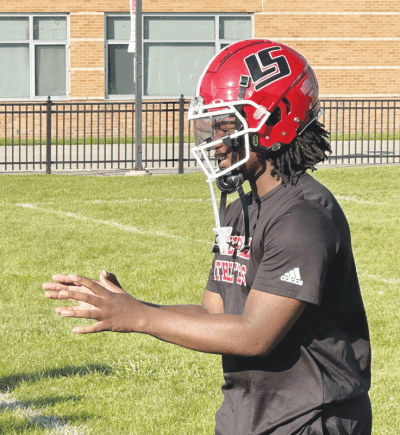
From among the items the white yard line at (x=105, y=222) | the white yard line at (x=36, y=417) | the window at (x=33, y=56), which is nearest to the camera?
the white yard line at (x=36, y=417)

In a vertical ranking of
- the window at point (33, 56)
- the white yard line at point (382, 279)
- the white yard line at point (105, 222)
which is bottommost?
the white yard line at point (382, 279)

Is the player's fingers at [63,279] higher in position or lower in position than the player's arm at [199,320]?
higher

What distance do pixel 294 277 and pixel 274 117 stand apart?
22.0 inches

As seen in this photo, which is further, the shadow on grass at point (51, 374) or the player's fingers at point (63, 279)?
the shadow on grass at point (51, 374)

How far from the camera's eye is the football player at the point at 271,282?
2.12 metres

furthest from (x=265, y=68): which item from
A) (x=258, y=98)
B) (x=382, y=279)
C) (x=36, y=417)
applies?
(x=382, y=279)

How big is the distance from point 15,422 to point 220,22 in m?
22.0

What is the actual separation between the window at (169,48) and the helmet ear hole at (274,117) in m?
22.6

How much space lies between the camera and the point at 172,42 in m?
24.9

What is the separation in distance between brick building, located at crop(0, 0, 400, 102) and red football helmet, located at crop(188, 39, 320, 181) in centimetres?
2249

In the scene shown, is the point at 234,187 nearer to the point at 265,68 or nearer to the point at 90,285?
the point at 265,68

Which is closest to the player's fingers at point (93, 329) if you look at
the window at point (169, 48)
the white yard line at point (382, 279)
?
the white yard line at point (382, 279)

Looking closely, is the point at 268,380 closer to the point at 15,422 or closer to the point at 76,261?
the point at 15,422

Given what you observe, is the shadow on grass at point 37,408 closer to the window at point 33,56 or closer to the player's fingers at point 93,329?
the player's fingers at point 93,329
